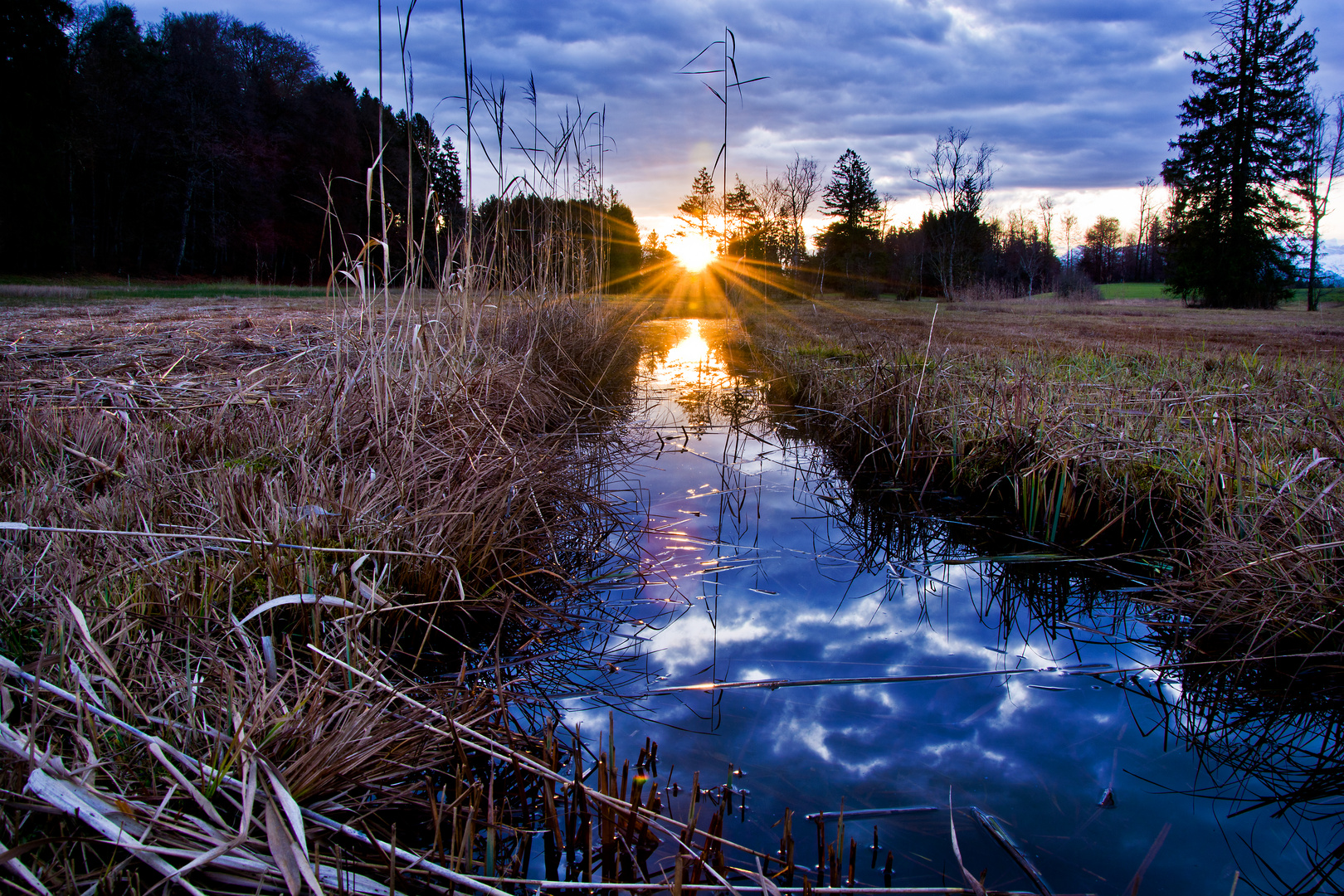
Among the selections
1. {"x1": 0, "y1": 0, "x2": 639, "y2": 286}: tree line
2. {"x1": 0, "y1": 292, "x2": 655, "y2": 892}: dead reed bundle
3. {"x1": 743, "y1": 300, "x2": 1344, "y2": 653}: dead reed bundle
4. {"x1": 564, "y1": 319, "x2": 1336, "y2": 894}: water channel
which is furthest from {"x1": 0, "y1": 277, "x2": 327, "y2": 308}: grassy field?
{"x1": 564, "y1": 319, "x2": 1336, "y2": 894}: water channel

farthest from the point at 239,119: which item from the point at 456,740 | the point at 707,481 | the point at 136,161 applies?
the point at 456,740

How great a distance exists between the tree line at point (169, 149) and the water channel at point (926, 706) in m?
14.8

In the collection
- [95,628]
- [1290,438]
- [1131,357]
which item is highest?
[1131,357]

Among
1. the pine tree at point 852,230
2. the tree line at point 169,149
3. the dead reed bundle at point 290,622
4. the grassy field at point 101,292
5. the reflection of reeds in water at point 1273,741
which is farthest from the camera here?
the pine tree at point 852,230

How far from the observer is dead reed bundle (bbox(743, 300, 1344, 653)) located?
1575mm

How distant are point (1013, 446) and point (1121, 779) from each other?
173cm

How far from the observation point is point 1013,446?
9.05 feet

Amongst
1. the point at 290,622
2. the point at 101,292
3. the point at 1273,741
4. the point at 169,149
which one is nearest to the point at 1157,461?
the point at 1273,741

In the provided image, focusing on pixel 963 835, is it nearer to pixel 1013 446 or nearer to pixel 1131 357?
pixel 1013 446

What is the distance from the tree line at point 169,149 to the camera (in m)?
17.8

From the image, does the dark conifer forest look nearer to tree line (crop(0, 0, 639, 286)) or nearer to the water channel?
tree line (crop(0, 0, 639, 286))

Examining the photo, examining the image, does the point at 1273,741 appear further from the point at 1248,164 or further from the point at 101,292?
the point at 1248,164

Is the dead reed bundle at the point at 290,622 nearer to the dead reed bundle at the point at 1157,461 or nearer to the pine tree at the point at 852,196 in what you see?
the dead reed bundle at the point at 1157,461

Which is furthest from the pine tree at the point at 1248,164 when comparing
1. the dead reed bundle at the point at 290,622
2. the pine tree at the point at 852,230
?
the dead reed bundle at the point at 290,622
